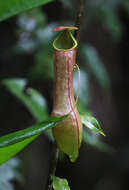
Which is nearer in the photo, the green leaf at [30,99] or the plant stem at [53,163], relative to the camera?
the plant stem at [53,163]

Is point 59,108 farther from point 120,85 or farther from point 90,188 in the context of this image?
point 120,85

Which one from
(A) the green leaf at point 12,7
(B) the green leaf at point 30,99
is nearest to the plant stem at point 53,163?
(A) the green leaf at point 12,7

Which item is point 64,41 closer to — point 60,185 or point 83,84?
point 60,185

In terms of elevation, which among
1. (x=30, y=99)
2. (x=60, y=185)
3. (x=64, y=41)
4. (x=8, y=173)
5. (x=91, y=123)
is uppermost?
(x=64, y=41)

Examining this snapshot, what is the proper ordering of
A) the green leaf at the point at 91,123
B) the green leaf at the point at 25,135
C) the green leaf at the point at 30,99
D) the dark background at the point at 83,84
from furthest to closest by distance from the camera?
1. the dark background at the point at 83,84
2. the green leaf at the point at 30,99
3. the green leaf at the point at 91,123
4. the green leaf at the point at 25,135

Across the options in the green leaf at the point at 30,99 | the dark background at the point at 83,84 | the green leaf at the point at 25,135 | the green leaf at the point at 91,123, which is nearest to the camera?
the green leaf at the point at 25,135

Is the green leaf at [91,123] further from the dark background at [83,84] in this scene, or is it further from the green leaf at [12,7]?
the dark background at [83,84]

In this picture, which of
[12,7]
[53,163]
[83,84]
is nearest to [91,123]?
[53,163]
